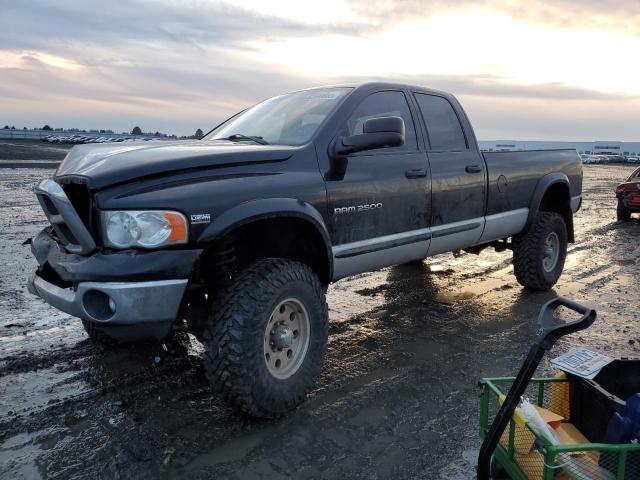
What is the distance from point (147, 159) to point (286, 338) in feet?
4.23

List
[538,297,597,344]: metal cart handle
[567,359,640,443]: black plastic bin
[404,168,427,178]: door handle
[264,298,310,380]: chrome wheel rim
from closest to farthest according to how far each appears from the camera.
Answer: [538,297,597,344]: metal cart handle < [567,359,640,443]: black plastic bin < [264,298,310,380]: chrome wheel rim < [404,168,427,178]: door handle

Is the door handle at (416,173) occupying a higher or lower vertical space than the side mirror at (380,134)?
lower

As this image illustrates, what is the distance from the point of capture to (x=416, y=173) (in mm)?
4496

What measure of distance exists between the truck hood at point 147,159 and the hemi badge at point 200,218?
30cm

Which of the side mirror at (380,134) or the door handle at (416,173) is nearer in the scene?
the side mirror at (380,134)

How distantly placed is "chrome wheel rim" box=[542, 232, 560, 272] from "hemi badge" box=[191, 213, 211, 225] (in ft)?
14.5

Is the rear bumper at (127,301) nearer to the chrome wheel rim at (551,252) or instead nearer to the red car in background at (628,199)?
the chrome wheel rim at (551,252)

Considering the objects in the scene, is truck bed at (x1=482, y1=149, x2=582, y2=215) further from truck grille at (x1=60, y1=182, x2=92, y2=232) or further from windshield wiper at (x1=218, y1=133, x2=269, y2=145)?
truck grille at (x1=60, y1=182, x2=92, y2=232)

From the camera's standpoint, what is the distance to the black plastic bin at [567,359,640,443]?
2480 millimetres

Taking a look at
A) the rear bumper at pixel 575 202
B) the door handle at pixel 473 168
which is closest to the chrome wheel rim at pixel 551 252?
the rear bumper at pixel 575 202

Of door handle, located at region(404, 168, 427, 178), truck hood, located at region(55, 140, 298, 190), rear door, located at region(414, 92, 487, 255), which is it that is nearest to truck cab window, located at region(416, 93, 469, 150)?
rear door, located at region(414, 92, 487, 255)

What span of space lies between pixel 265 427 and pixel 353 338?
1.63 m

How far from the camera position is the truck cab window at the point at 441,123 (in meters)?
4.95

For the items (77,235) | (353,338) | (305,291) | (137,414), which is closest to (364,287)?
(353,338)
